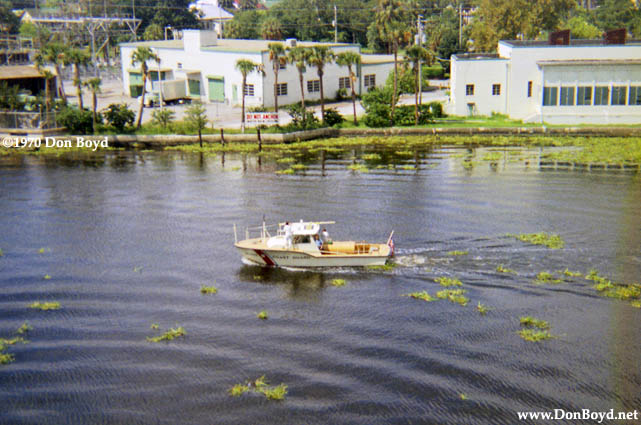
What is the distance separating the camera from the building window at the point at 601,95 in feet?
230

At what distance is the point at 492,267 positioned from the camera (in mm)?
33094

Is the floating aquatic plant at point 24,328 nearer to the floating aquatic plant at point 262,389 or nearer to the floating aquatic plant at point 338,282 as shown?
the floating aquatic plant at point 262,389

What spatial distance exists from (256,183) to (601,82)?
38111mm

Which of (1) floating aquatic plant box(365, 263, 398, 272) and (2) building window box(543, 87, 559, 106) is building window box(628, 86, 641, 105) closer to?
(2) building window box(543, 87, 559, 106)

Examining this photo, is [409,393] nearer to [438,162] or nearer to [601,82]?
[438,162]

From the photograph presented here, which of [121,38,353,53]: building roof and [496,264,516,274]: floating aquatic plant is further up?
[121,38,353,53]: building roof

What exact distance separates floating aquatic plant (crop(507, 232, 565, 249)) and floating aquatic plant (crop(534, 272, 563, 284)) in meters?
3.76

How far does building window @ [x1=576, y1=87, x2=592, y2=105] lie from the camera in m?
70.5

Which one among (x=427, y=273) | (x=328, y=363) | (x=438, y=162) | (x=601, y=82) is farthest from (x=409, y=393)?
(x=601, y=82)

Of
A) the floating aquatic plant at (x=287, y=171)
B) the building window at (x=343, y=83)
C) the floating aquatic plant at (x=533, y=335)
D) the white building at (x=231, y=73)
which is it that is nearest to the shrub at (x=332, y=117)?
the white building at (x=231, y=73)

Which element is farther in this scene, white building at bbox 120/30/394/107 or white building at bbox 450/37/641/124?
white building at bbox 120/30/394/107

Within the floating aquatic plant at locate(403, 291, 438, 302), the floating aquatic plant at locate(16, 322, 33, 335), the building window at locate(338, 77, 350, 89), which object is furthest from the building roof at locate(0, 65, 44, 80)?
the floating aquatic plant at locate(403, 291, 438, 302)

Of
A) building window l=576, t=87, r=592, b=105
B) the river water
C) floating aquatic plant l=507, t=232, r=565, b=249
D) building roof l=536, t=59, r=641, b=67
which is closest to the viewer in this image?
the river water

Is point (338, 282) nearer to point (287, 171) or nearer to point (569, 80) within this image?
point (287, 171)
